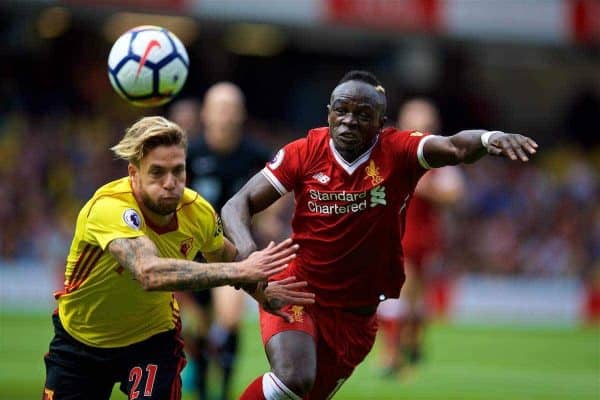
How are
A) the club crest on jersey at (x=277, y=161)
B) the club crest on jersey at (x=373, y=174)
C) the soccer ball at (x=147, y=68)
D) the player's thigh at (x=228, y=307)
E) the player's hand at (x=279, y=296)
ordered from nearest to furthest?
the player's hand at (x=279, y=296) < the club crest on jersey at (x=373, y=174) < the club crest on jersey at (x=277, y=161) < the soccer ball at (x=147, y=68) < the player's thigh at (x=228, y=307)

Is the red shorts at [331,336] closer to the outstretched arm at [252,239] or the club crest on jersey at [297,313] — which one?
the club crest on jersey at [297,313]

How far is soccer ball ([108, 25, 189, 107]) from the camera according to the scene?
7.69 metres

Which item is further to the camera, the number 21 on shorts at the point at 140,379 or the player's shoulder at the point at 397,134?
the player's shoulder at the point at 397,134

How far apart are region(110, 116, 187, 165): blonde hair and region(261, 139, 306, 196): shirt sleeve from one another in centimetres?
85

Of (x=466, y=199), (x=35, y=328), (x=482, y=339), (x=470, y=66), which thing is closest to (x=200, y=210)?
(x=35, y=328)

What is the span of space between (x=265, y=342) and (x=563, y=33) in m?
19.3

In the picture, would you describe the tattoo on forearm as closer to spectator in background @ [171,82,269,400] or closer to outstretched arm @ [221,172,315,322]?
outstretched arm @ [221,172,315,322]

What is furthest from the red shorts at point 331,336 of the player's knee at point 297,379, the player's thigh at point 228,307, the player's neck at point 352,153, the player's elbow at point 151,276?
the player's thigh at point 228,307

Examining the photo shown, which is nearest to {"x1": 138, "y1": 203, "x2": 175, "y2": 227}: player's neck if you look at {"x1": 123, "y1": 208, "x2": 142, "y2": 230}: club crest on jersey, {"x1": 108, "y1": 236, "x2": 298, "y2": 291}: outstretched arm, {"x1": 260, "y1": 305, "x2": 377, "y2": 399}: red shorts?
{"x1": 123, "y1": 208, "x2": 142, "y2": 230}: club crest on jersey

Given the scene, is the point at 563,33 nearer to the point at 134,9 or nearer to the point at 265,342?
the point at 134,9

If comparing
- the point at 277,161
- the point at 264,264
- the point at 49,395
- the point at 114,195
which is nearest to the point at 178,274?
the point at 264,264

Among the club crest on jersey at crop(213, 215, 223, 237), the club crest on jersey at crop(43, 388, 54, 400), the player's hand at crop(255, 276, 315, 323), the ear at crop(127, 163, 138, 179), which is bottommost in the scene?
the club crest on jersey at crop(43, 388, 54, 400)

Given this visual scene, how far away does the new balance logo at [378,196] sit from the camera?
7.19m

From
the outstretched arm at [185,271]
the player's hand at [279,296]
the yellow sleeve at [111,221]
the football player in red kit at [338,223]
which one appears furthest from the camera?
the football player in red kit at [338,223]
